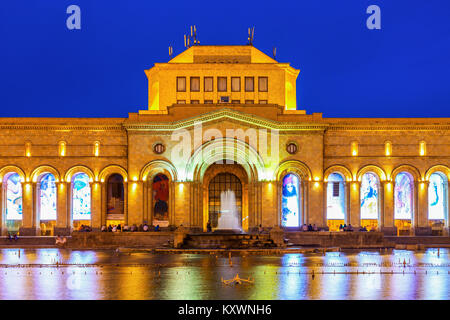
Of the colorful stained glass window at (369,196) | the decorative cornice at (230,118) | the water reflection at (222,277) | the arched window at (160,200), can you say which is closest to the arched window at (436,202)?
the colorful stained glass window at (369,196)

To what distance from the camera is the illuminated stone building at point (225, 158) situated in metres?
46.4

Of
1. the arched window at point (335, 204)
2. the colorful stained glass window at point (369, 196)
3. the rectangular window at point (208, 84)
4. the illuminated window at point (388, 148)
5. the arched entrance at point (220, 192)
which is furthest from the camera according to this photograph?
the arched entrance at point (220, 192)

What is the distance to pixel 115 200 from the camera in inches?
1927

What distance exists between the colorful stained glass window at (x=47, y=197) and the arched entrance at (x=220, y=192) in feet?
45.7

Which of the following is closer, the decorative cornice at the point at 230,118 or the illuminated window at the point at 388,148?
the decorative cornice at the point at 230,118

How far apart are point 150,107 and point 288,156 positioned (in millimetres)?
14525

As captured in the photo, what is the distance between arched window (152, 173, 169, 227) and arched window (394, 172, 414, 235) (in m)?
19.8

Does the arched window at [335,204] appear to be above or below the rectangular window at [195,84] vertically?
below

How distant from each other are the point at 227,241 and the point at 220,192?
16.0 metres

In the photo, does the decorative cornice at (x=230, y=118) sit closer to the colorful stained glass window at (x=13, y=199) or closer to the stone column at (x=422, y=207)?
the stone column at (x=422, y=207)

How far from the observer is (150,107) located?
5306 cm

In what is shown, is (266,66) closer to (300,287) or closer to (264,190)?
(264,190)

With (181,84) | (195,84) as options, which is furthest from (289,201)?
(181,84)
